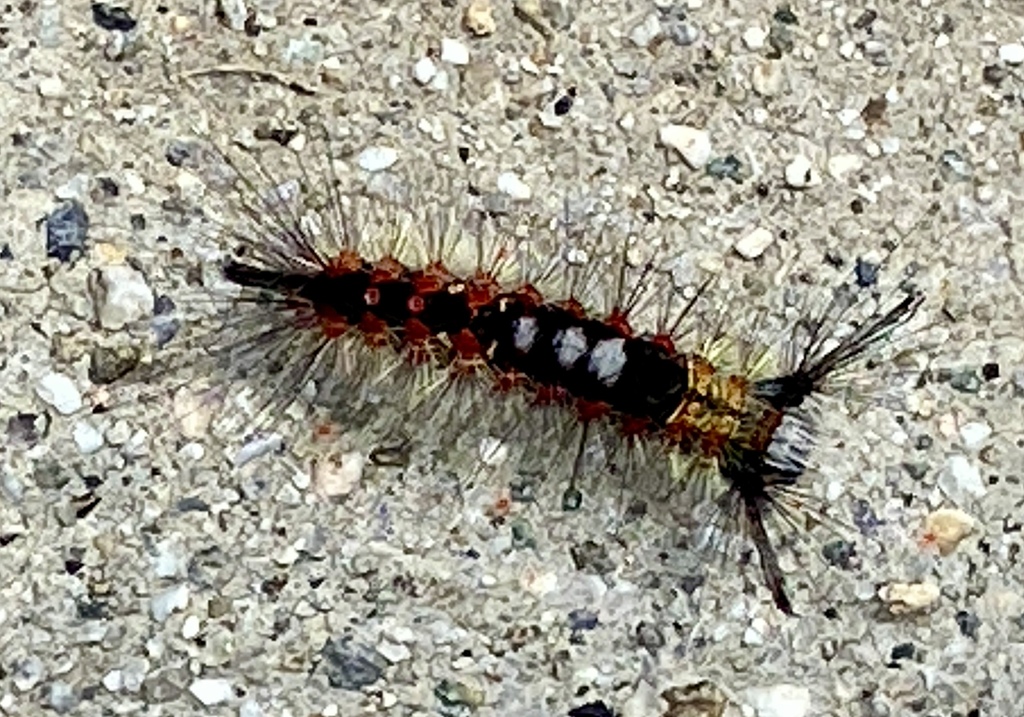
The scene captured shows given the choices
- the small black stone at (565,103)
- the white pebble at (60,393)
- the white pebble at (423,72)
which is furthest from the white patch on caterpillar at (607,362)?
the white pebble at (60,393)

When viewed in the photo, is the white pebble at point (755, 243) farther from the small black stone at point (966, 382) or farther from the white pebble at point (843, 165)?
the small black stone at point (966, 382)

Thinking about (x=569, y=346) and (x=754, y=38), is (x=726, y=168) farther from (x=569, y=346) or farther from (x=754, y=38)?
(x=569, y=346)

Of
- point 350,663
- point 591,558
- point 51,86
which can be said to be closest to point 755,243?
point 591,558

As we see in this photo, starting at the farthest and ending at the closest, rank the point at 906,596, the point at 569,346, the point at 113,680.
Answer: the point at 906,596 < the point at 113,680 < the point at 569,346

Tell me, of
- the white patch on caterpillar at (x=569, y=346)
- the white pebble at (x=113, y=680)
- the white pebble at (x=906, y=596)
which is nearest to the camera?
the white patch on caterpillar at (x=569, y=346)

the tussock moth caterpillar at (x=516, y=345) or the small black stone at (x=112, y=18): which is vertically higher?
the small black stone at (x=112, y=18)

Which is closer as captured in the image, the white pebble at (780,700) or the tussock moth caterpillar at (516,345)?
the tussock moth caterpillar at (516,345)

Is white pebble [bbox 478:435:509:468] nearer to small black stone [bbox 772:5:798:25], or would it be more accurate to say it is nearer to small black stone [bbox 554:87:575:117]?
small black stone [bbox 554:87:575:117]

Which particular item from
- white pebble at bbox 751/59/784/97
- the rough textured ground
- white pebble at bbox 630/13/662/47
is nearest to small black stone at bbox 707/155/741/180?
the rough textured ground
